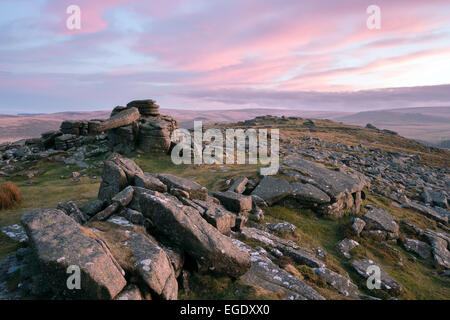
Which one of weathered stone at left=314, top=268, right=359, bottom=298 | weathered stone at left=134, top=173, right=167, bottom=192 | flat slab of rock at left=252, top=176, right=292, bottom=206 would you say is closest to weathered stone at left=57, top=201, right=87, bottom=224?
weathered stone at left=134, top=173, right=167, bottom=192

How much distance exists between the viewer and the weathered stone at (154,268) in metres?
6.82

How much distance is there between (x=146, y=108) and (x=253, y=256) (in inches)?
1320

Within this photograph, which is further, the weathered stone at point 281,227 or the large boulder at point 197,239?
the weathered stone at point 281,227

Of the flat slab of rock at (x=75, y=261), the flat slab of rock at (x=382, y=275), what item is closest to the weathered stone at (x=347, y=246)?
the flat slab of rock at (x=382, y=275)

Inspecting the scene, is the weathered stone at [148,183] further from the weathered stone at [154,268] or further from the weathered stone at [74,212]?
the weathered stone at [154,268]

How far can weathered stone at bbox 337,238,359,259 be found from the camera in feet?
Answer: 44.6

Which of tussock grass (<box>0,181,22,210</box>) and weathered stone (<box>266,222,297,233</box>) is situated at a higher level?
tussock grass (<box>0,181,22,210</box>)

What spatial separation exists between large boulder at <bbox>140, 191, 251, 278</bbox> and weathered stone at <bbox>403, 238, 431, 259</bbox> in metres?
12.9

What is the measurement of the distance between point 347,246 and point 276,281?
7488 millimetres

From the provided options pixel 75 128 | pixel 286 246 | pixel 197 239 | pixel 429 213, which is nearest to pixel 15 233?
pixel 197 239

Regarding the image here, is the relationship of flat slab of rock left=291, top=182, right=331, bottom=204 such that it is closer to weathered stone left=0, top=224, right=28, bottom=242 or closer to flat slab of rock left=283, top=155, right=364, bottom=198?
flat slab of rock left=283, top=155, right=364, bottom=198

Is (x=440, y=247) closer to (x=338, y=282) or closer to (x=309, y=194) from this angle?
(x=309, y=194)

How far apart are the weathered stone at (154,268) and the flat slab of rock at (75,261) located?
2.07 feet
